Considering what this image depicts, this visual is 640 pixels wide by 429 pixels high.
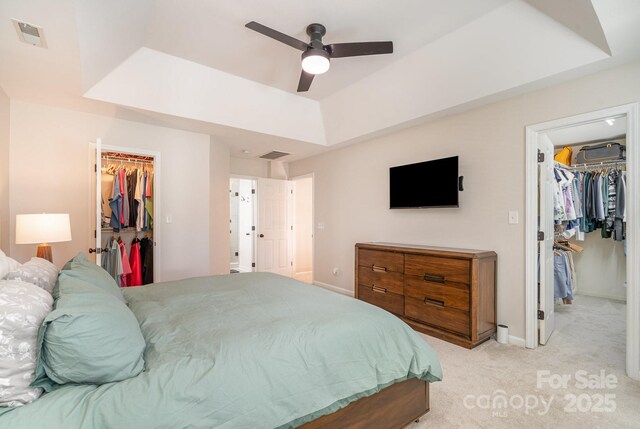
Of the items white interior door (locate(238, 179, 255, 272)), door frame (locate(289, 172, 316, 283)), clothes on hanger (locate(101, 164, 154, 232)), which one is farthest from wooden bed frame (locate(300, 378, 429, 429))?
white interior door (locate(238, 179, 255, 272))

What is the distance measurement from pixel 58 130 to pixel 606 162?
679 centimetres

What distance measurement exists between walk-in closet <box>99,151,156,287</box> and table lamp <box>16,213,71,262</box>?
98 centimetres

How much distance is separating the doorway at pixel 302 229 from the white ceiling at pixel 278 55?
2523 mm

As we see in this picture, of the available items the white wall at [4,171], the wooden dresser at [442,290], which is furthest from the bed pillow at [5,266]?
the wooden dresser at [442,290]

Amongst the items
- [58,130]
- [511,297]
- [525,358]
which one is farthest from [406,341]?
[58,130]

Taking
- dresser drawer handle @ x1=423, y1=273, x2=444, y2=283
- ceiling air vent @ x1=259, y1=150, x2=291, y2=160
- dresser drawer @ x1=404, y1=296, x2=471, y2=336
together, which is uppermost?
ceiling air vent @ x1=259, y1=150, x2=291, y2=160

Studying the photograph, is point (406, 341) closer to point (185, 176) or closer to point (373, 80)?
point (373, 80)

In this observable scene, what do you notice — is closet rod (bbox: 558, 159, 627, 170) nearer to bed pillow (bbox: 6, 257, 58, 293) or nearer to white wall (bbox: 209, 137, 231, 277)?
white wall (bbox: 209, 137, 231, 277)

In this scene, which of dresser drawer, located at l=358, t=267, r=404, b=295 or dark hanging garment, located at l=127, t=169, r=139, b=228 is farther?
dark hanging garment, located at l=127, t=169, r=139, b=228

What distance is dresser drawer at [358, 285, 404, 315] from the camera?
136 inches

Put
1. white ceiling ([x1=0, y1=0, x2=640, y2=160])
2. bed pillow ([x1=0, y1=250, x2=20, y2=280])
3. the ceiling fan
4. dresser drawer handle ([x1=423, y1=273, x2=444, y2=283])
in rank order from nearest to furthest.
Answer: bed pillow ([x1=0, y1=250, x2=20, y2=280]) < white ceiling ([x1=0, y1=0, x2=640, y2=160]) < the ceiling fan < dresser drawer handle ([x1=423, y1=273, x2=444, y2=283])

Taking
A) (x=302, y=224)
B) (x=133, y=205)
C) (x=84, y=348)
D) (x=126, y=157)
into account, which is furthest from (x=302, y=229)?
(x=84, y=348)

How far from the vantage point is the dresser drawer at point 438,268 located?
2877 mm

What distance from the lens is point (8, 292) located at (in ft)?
3.52
